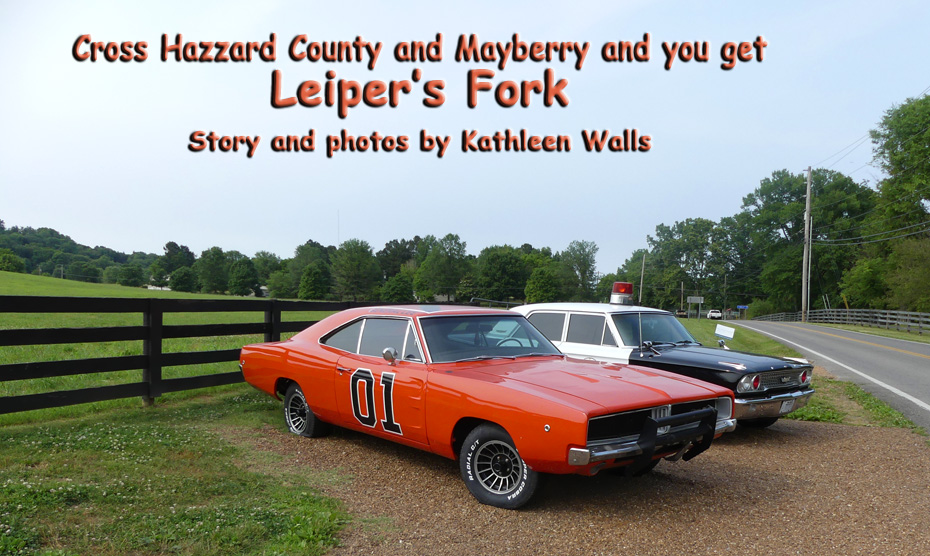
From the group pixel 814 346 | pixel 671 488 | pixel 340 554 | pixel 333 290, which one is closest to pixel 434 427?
pixel 340 554

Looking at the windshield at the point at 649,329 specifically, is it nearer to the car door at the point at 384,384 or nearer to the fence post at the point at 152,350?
the car door at the point at 384,384

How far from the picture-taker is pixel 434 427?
5.06m

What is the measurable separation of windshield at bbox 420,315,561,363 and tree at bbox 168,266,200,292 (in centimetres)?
10226

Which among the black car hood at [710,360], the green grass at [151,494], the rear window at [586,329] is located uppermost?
the rear window at [586,329]

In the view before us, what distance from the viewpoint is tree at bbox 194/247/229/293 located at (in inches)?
3989

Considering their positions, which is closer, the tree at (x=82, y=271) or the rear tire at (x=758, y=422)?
the rear tire at (x=758, y=422)

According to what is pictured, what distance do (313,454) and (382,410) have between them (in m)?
1.02

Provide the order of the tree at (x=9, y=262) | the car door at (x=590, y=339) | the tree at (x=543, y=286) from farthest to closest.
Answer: the tree at (x=543, y=286), the tree at (x=9, y=262), the car door at (x=590, y=339)

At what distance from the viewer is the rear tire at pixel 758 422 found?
24.4 feet

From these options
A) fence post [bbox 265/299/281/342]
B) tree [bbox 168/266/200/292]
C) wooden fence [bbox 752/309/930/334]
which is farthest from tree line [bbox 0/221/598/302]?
fence post [bbox 265/299/281/342]

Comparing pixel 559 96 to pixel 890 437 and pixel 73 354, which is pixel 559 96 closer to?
pixel 890 437

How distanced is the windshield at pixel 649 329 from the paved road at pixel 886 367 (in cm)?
319

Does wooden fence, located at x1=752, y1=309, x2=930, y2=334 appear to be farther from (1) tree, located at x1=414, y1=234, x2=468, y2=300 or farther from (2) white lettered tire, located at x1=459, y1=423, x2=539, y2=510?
(1) tree, located at x1=414, y1=234, x2=468, y2=300

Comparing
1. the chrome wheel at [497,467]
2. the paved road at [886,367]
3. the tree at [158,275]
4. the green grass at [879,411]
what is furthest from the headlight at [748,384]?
the tree at [158,275]
